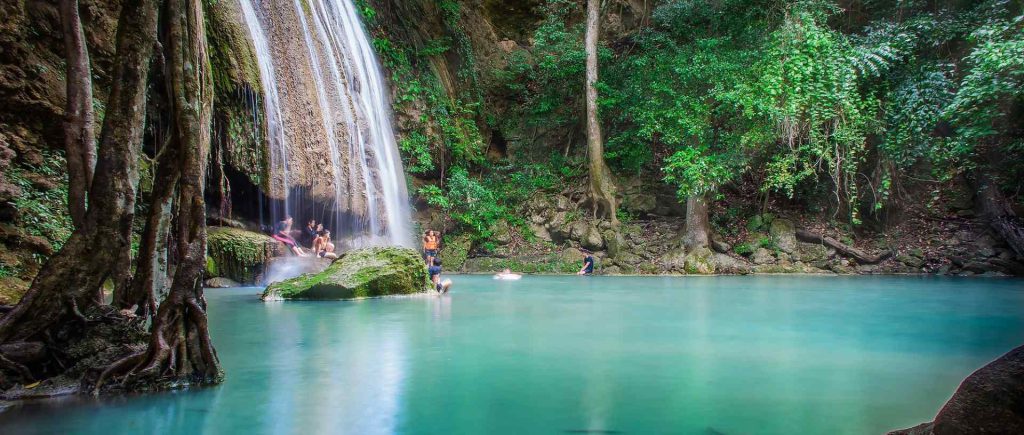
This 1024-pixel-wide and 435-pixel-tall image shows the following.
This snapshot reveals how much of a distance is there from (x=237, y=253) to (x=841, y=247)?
51.7 ft

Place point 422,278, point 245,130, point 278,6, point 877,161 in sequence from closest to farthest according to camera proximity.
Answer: point 422,278 → point 245,130 → point 278,6 → point 877,161

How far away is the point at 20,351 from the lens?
3.43 meters

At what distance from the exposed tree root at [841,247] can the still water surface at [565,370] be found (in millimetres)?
8127

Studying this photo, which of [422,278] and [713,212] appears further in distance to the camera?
[713,212]

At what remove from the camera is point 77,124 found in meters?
4.34

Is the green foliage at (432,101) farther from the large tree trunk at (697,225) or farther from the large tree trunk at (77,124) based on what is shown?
the large tree trunk at (77,124)

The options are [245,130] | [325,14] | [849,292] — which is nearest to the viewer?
[849,292]

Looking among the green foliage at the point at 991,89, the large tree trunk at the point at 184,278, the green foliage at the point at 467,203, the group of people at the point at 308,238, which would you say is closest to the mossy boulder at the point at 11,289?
the large tree trunk at the point at 184,278

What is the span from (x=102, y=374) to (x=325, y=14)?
13.4 metres

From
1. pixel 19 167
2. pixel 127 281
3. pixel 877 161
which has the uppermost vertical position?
pixel 877 161

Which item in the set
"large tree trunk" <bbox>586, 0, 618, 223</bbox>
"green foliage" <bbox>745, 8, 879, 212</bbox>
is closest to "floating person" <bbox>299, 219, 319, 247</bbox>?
"large tree trunk" <bbox>586, 0, 618, 223</bbox>

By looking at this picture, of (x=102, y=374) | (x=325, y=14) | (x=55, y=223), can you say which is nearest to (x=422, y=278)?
(x=55, y=223)

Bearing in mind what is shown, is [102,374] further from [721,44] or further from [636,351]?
[721,44]

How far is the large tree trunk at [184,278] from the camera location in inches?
139
